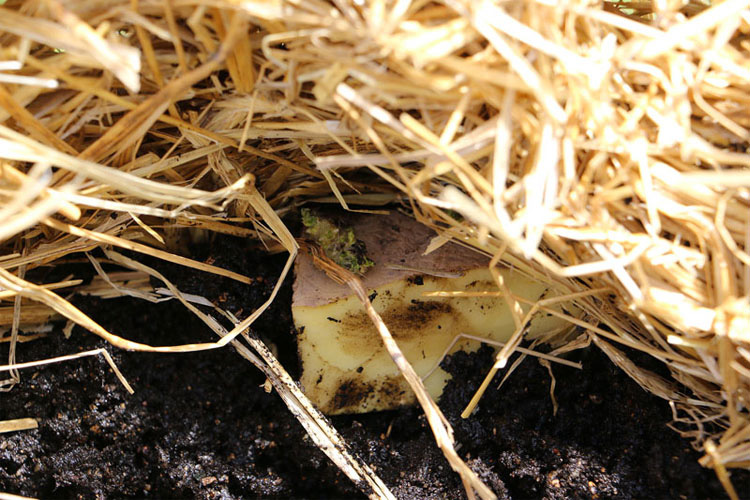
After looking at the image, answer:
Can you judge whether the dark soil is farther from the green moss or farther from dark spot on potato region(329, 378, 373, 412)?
the green moss

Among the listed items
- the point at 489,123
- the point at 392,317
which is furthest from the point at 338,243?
the point at 489,123

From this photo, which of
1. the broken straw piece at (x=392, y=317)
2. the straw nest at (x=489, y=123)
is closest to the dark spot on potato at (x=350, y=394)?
the broken straw piece at (x=392, y=317)

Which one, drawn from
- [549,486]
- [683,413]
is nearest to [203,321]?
[549,486]

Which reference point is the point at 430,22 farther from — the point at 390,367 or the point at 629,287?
the point at 390,367

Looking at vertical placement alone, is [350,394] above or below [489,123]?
below

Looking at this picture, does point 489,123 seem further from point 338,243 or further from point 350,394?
point 350,394

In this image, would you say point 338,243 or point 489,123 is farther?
point 338,243
